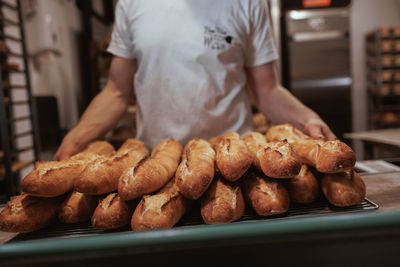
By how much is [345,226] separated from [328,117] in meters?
4.71

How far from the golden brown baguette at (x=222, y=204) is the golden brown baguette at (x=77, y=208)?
271 mm

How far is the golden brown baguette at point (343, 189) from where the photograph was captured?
0.68 metres

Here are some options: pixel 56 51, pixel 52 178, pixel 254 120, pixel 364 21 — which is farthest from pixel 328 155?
pixel 364 21

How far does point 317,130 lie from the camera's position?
41.9 inches

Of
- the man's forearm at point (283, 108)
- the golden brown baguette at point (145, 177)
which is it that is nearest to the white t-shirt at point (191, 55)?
the man's forearm at point (283, 108)

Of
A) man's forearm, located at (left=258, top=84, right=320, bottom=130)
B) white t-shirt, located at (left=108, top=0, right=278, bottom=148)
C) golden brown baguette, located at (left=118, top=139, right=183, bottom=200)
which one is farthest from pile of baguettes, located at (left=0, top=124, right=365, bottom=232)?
white t-shirt, located at (left=108, top=0, right=278, bottom=148)

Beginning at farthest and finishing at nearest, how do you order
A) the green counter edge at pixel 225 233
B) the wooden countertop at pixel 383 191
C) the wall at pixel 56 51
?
the wall at pixel 56 51 < the wooden countertop at pixel 383 191 < the green counter edge at pixel 225 233

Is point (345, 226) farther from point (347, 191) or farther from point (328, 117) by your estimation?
point (328, 117)

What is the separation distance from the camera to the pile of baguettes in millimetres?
646

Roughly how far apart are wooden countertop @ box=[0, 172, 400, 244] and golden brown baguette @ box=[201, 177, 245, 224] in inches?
13.0

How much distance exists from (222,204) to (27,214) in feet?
1.41

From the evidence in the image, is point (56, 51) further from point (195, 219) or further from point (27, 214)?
point (195, 219)

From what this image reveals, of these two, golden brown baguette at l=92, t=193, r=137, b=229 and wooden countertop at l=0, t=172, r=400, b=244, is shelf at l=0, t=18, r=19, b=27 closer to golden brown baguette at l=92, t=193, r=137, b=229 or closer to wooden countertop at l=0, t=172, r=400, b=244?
wooden countertop at l=0, t=172, r=400, b=244

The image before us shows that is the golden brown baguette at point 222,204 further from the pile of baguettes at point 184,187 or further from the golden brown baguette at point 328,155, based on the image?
the golden brown baguette at point 328,155
